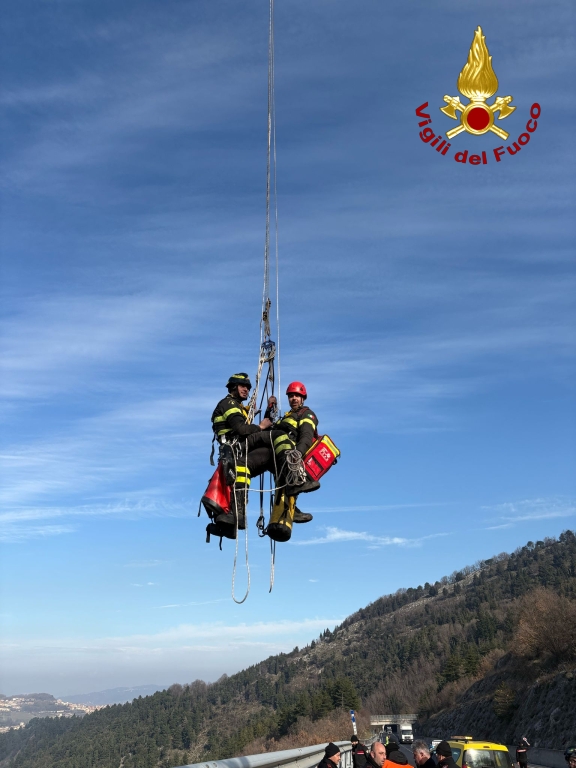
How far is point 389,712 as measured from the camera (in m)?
189

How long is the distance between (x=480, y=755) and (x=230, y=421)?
8.57 meters

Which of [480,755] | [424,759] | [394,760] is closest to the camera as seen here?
[394,760]

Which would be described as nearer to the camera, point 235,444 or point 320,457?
point 235,444

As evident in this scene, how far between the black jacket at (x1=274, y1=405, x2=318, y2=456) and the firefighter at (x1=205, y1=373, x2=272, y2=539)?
33cm

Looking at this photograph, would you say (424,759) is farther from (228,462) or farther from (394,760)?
(228,462)

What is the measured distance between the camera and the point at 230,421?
12.8 metres

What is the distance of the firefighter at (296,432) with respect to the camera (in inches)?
503

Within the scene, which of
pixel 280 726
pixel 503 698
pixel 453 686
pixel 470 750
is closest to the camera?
pixel 470 750

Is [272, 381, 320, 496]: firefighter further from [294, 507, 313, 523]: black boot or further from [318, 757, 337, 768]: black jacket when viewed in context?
[318, 757, 337, 768]: black jacket

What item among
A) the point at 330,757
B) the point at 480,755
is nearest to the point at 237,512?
the point at 330,757

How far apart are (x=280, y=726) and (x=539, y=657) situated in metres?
83.6

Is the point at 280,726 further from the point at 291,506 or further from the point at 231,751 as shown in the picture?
the point at 291,506

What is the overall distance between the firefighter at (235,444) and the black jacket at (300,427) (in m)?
0.33

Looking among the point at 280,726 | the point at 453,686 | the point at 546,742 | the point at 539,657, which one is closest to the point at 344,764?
the point at 546,742
